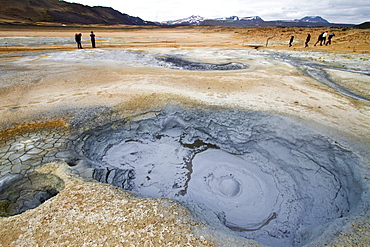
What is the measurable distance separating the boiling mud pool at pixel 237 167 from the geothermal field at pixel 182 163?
0.02 m

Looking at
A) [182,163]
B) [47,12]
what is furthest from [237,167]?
[47,12]

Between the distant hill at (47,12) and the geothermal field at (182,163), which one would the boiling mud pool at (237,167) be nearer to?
the geothermal field at (182,163)

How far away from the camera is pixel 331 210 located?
116 inches

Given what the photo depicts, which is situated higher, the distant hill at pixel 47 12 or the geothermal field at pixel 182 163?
the distant hill at pixel 47 12

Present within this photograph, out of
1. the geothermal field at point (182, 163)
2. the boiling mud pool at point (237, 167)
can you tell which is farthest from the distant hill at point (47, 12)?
the boiling mud pool at point (237, 167)

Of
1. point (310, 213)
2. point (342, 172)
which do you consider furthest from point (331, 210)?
point (342, 172)

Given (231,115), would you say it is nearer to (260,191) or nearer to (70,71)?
(260,191)

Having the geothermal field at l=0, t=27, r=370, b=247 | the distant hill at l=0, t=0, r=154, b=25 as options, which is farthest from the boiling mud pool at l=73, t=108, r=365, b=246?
the distant hill at l=0, t=0, r=154, b=25

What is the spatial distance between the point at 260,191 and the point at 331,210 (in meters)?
1.05

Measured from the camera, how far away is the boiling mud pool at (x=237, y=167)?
2.99m

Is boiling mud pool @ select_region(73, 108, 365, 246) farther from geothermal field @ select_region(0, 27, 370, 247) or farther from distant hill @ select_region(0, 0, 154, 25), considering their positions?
distant hill @ select_region(0, 0, 154, 25)

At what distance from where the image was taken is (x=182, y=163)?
13.6 feet

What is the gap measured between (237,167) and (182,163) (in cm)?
116

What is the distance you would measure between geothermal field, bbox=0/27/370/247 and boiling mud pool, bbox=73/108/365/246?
2 centimetres
